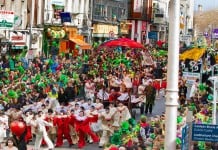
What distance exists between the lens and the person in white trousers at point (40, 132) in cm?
1909

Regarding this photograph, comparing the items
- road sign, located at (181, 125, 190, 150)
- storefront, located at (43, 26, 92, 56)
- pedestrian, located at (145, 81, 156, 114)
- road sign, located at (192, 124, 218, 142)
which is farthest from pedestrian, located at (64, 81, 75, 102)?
storefront, located at (43, 26, 92, 56)

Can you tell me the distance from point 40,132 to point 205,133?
7912 millimetres

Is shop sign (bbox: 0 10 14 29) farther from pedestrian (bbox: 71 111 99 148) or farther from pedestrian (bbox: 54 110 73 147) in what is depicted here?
pedestrian (bbox: 71 111 99 148)

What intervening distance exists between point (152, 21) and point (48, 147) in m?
77.7

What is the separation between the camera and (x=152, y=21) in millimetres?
96125

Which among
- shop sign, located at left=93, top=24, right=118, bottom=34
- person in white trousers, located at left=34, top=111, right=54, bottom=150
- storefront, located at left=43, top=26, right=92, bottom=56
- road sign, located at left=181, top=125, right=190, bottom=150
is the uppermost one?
shop sign, located at left=93, top=24, right=118, bottom=34

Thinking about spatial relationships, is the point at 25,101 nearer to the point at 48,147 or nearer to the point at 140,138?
the point at 48,147

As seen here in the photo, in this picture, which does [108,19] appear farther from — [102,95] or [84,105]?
[84,105]

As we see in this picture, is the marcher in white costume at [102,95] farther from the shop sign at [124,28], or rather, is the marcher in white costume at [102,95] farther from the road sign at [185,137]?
the shop sign at [124,28]

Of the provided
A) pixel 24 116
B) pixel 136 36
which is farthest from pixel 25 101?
pixel 136 36

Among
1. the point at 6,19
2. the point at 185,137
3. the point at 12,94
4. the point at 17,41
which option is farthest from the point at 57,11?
the point at 185,137

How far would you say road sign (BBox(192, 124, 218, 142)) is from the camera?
477 inches

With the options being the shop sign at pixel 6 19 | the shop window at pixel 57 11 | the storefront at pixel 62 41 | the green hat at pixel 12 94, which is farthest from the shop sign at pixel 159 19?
the green hat at pixel 12 94

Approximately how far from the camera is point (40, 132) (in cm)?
1925
